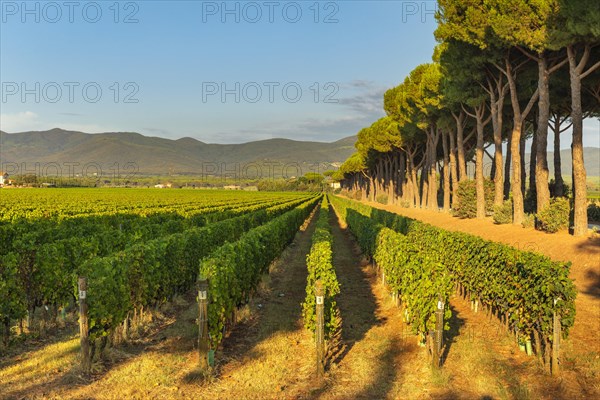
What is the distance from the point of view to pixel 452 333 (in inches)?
365

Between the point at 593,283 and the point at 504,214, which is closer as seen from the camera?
the point at 593,283

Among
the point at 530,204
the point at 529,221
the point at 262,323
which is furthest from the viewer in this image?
the point at 530,204

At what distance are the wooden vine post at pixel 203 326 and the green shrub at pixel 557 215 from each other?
1766 cm

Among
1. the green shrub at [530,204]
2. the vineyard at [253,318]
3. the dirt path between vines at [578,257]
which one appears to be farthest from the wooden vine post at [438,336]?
the green shrub at [530,204]

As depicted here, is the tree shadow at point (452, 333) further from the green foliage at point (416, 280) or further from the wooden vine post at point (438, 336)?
the green foliage at point (416, 280)

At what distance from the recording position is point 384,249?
12.8 meters

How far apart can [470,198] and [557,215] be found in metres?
12.5

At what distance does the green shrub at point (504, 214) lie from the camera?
25.7 m

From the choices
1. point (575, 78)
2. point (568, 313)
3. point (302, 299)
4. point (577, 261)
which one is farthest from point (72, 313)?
point (575, 78)

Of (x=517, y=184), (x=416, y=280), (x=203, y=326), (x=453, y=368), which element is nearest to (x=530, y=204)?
(x=517, y=184)

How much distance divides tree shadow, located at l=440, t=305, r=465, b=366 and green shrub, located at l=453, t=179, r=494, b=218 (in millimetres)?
22189

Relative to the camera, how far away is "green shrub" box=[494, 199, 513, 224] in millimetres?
25672

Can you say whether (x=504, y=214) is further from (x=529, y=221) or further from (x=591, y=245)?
(x=591, y=245)

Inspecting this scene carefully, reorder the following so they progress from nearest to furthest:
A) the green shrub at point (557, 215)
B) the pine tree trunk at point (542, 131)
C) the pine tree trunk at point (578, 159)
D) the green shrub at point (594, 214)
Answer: the pine tree trunk at point (578, 159) → the green shrub at point (557, 215) → the pine tree trunk at point (542, 131) → the green shrub at point (594, 214)
